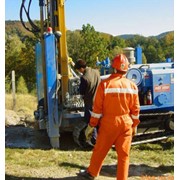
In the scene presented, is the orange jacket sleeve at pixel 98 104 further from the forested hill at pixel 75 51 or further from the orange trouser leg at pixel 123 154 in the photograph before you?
the forested hill at pixel 75 51

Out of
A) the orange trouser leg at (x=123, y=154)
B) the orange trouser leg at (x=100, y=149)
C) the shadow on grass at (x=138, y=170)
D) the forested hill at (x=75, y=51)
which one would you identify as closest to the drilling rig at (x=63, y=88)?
the shadow on grass at (x=138, y=170)

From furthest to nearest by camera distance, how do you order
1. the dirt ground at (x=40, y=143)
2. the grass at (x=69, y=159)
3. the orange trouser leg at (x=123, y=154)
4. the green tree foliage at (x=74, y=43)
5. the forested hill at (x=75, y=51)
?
the green tree foliage at (x=74, y=43), the forested hill at (x=75, y=51), the grass at (x=69, y=159), the dirt ground at (x=40, y=143), the orange trouser leg at (x=123, y=154)

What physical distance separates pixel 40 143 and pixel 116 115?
3.20m

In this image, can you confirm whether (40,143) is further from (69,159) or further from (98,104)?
(98,104)

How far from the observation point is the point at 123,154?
4.90 metres

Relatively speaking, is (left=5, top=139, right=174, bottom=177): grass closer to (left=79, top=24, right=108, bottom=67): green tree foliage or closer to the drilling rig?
the drilling rig

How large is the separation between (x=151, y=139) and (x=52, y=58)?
8.30 ft

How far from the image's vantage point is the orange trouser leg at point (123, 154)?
15.9 ft

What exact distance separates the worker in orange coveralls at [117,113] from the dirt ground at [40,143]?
69 cm

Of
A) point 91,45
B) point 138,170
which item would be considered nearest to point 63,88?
point 138,170

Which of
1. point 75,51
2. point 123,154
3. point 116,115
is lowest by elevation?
point 123,154

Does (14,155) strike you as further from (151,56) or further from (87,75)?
(151,56)

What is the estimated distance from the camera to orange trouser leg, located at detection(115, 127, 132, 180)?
4.86m

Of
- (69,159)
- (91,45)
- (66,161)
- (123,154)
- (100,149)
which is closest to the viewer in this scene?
(123,154)
